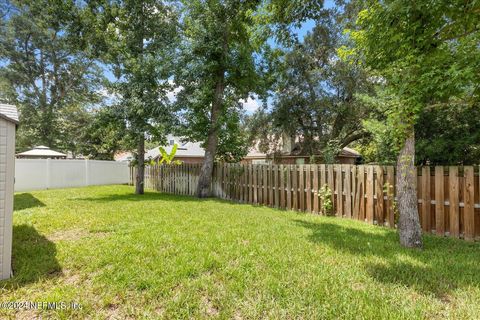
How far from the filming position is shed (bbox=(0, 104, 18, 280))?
Answer: 3281 millimetres

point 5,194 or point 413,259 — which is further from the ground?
point 5,194

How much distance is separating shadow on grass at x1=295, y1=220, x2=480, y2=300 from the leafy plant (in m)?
1.76

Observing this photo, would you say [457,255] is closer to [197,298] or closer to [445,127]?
[197,298]

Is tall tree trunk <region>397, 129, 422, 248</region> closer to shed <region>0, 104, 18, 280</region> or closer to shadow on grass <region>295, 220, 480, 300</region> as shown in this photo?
shadow on grass <region>295, 220, 480, 300</region>

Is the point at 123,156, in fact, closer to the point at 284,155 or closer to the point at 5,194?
the point at 284,155

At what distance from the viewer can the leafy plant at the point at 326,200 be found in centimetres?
753

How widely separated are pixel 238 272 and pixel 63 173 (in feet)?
49.2

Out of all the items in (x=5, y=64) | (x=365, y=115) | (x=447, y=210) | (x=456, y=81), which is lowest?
(x=447, y=210)

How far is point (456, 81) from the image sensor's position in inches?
152

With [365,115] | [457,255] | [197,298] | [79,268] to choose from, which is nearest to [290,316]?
[197,298]

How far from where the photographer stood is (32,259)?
12.6ft

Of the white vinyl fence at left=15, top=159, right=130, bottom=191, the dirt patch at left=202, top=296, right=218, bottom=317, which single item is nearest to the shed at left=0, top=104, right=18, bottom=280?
the dirt patch at left=202, top=296, right=218, bottom=317

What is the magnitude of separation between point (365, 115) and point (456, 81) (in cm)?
1200

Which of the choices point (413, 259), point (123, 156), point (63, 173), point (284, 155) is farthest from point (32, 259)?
point (123, 156)
